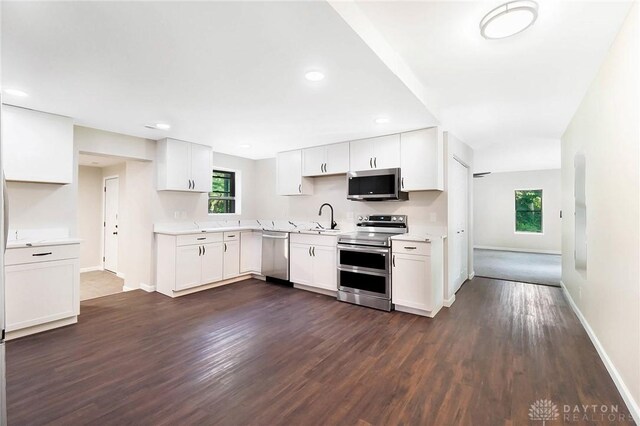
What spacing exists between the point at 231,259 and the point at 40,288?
2415 mm

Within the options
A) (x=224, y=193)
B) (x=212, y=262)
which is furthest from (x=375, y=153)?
(x=224, y=193)

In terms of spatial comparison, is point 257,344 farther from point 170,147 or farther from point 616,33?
point 616,33

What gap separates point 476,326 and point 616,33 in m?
2.81

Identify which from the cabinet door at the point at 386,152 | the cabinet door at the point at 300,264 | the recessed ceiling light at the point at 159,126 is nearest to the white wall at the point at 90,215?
the recessed ceiling light at the point at 159,126

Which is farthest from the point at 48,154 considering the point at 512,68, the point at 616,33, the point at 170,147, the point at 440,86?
the point at 616,33

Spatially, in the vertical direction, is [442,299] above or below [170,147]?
below

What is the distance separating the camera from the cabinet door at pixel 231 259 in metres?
4.92

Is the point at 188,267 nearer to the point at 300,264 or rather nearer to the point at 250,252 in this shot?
the point at 250,252

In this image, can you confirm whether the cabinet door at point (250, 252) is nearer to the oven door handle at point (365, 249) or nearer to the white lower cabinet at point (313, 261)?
the white lower cabinet at point (313, 261)

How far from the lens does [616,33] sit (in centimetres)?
204

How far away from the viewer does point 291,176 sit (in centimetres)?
517


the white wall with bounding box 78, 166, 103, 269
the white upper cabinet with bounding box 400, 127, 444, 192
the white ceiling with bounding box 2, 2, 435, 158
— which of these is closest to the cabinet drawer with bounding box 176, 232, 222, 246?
the white ceiling with bounding box 2, 2, 435, 158

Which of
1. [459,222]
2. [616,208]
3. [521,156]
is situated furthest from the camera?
[521,156]

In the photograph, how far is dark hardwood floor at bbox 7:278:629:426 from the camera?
188cm
